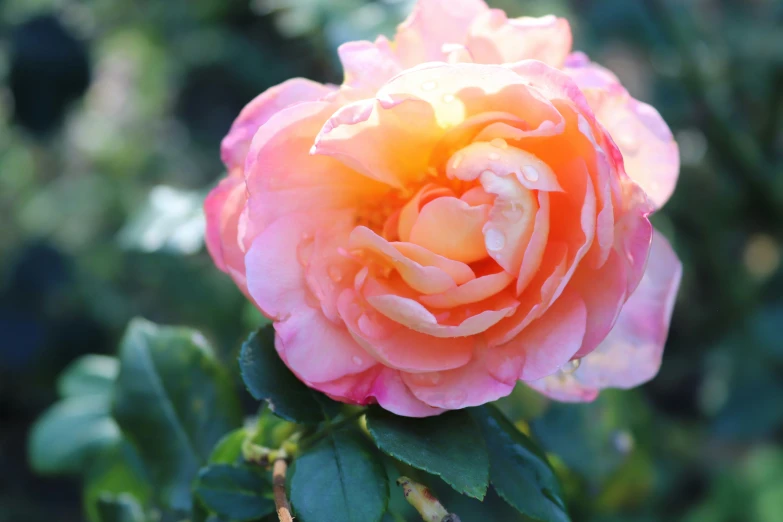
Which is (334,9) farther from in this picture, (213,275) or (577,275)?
(213,275)

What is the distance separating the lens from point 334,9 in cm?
118

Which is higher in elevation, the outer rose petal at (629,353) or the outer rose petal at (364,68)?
the outer rose petal at (364,68)

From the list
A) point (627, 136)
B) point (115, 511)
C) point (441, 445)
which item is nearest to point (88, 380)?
point (115, 511)

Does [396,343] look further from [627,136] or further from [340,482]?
[627,136]

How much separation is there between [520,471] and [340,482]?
0.48 ft

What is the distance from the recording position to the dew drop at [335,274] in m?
0.57

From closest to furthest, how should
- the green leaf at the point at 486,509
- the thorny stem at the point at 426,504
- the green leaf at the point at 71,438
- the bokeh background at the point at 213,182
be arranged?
1. the thorny stem at the point at 426,504
2. the green leaf at the point at 71,438
3. the green leaf at the point at 486,509
4. the bokeh background at the point at 213,182

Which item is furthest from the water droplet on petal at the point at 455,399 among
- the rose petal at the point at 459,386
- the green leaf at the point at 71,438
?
the green leaf at the point at 71,438

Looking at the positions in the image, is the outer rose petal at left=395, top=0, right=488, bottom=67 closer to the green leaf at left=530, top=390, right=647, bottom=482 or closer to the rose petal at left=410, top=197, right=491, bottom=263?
the rose petal at left=410, top=197, right=491, bottom=263

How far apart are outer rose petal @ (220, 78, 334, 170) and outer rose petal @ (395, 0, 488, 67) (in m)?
0.07

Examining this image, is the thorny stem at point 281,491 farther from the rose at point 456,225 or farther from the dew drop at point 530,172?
the dew drop at point 530,172

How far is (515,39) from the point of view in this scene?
23.5 inches

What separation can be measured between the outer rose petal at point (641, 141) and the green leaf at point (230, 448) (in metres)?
0.41

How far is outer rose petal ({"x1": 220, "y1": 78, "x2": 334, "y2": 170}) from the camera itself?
60cm
